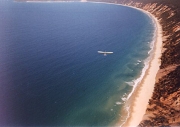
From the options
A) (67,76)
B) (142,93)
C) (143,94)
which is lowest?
(67,76)

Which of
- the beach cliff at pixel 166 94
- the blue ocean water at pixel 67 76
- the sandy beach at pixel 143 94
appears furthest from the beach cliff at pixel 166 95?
the blue ocean water at pixel 67 76

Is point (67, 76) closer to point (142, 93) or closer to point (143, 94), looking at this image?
point (142, 93)

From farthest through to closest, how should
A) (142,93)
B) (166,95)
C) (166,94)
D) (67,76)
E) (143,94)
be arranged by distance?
(67,76), (142,93), (143,94), (166,94), (166,95)

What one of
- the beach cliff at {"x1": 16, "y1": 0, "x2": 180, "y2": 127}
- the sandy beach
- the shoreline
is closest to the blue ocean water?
the shoreline

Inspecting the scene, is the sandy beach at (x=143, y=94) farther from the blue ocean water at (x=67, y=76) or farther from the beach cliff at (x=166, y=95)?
the blue ocean water at (x=67, y=76)

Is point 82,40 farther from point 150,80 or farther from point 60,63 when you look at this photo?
point 150,80

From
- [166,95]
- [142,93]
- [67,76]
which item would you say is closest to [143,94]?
[142,93]

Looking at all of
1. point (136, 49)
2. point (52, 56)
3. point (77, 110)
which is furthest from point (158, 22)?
point (77, 110)

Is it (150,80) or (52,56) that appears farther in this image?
(52,56)

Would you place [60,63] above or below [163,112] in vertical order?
below
